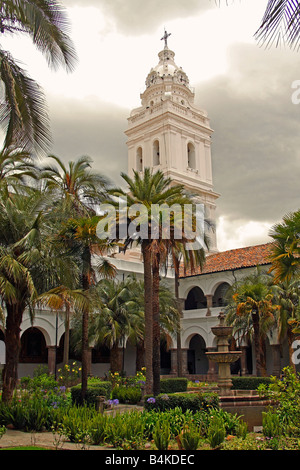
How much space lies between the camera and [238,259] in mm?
33469

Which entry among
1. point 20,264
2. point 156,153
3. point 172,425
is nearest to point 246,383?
point 172,425

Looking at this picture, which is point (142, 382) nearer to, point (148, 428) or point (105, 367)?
point (148, 428)

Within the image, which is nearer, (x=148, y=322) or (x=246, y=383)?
(x=148, y=322)

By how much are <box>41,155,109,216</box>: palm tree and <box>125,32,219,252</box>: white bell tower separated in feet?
74.2

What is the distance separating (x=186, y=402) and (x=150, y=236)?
5.85 m

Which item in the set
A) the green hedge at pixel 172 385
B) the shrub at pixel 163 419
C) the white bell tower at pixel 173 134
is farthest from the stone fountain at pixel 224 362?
the white bell tower at pixel 173 134

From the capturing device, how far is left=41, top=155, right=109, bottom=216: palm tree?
61.4 feet

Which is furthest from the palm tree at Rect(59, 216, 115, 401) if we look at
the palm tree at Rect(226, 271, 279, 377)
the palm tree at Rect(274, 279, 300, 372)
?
the palm tree at Rect(274, 279, 300, 372)

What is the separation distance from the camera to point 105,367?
112 ft

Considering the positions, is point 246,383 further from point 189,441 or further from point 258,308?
point 189,441

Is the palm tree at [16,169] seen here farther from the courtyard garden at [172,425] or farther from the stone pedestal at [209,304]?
the stone pedestal at [209,304]
